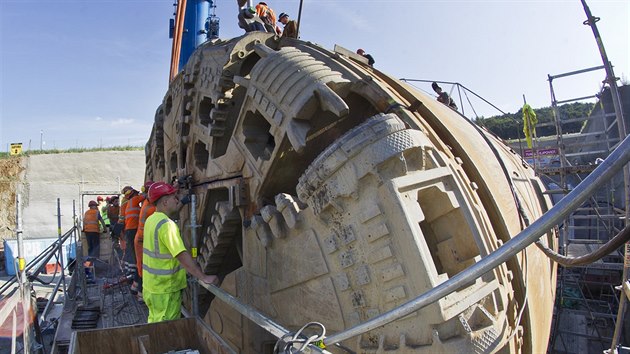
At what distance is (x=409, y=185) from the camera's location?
10.4 feet

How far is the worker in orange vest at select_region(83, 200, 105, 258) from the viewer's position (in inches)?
544

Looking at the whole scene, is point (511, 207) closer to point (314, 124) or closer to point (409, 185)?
point (409, 185)

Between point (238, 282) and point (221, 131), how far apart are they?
6.34ft

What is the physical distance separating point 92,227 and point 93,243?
58 centimetres

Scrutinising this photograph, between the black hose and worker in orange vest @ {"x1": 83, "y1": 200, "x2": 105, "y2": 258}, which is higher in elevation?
worker in orange vest @ {"x1": 83, "y1": 200, "x2": 105, "y2": 258}

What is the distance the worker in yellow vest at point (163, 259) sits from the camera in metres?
4.36

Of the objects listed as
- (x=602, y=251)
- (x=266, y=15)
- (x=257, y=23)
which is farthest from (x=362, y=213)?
(x=266, y=15)

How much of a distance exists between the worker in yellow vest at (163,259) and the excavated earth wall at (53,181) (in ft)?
94.3

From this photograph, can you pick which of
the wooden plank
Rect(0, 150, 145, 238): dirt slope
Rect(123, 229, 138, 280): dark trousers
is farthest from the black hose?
Rect(0, 150, 145, 238): dirt slope

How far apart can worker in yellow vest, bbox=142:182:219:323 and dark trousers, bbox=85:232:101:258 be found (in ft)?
34.9

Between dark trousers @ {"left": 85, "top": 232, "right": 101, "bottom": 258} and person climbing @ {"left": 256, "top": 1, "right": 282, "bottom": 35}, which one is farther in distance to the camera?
dark trousers @ {"left": 85, "top": 232, "right": 101, "bottom": 258}

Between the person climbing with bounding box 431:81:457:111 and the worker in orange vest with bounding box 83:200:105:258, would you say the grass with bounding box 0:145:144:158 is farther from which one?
the person climbing with bounding box 431:81:457:111

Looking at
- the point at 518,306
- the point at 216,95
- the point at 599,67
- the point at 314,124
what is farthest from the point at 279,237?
the point at 599,67

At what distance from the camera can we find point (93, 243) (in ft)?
46.5
